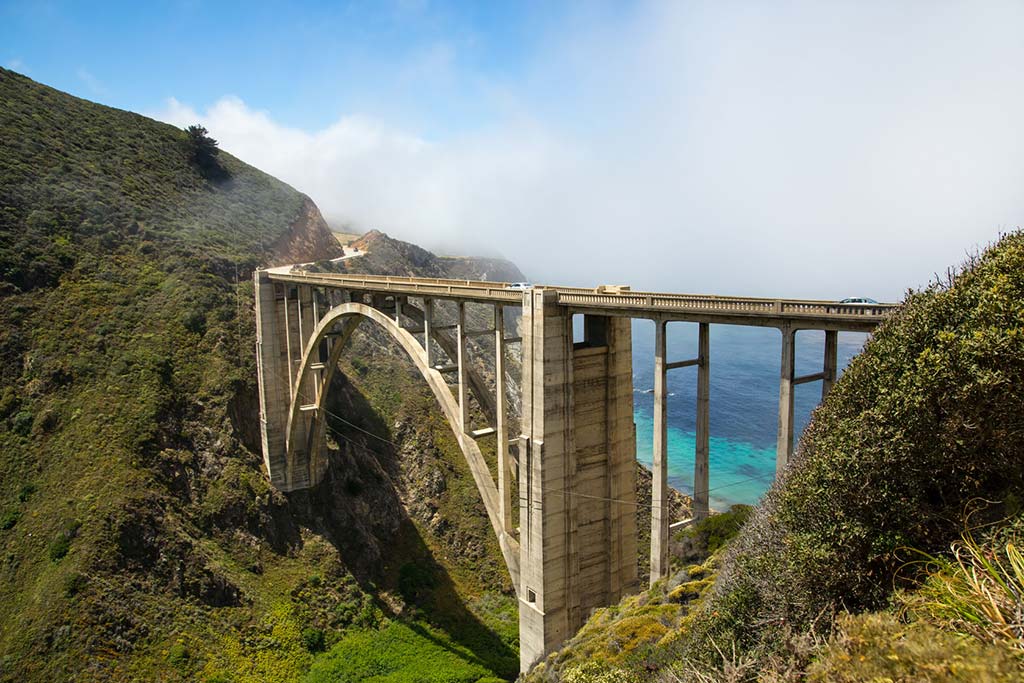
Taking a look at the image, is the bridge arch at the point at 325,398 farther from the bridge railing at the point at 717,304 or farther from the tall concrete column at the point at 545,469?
the bridge railing at the point at 717,304

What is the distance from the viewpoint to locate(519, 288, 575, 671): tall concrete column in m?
17.2

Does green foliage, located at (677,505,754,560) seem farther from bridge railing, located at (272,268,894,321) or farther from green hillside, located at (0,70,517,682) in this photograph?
green hillside, located at (0,70,517,682)

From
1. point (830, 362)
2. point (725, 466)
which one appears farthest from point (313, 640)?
point (725, 466)

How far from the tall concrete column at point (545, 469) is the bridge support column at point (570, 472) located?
0.10 ft

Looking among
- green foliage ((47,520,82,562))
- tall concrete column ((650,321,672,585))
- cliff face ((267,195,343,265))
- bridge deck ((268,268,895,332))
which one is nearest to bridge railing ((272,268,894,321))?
bridge deck ((268,268,895,332))

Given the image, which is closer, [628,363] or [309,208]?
[628,363]

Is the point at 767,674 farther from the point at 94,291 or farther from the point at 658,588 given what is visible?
the point at 94,291

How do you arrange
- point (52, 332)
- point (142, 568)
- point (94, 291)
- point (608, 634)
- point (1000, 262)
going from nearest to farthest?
point (1000, 262) < point (608, 634) < point (142, 568) < point (52, 332) < point (94, 291)

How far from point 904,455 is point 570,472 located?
32.0ft

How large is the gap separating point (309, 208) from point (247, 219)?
930 cm

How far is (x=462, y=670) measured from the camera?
2684 centimetres

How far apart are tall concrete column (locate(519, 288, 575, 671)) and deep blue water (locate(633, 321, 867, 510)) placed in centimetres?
2719

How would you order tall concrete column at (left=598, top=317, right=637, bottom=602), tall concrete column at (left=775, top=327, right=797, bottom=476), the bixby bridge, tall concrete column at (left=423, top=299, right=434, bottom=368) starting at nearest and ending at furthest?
tall concrete column at (left=775, top=327, right=797, bottom=476) < the bixby bridge < tall concrete column at (left=598, top=317, right=637, bottom=602) < tall concrete column at (left=423, top=299, right=434, bottom=368)

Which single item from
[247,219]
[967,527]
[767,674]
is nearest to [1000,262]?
[967,527]
